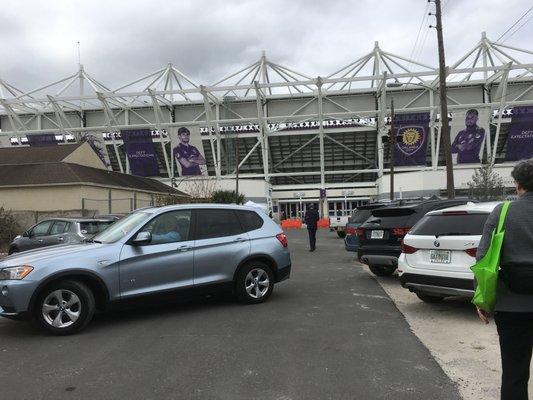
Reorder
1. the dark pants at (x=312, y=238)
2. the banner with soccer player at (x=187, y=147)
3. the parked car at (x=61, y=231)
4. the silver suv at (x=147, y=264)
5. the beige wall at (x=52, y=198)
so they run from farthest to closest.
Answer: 1. the banner with soccer player at (x=187, y=147)
2. the beige wall at (x=52, y=198)
3. the dark pants at (x=312, y=238)
4. the parked car at (x=61, y=231)
5. the silver suv at (x=147, y=264)

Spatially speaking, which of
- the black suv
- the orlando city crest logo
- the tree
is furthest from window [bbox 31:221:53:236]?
the orlando city crest logo

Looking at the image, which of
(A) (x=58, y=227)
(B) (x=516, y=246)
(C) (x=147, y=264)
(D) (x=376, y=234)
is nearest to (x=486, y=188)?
(D) (x=376, y=234)

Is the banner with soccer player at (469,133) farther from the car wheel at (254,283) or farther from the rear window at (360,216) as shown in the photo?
the car wheel at (254,283)

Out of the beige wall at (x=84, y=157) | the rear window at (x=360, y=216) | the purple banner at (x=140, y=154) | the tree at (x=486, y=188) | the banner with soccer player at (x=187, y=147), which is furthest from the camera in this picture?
the purple banner at (x=140, y=154)

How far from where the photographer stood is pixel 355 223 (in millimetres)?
15219

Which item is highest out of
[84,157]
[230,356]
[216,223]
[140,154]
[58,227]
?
[140,154]

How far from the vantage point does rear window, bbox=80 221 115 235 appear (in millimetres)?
13359

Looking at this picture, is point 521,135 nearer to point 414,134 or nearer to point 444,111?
point 414,134

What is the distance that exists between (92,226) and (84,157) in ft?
71.8

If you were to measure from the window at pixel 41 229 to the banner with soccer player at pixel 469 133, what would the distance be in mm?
45267

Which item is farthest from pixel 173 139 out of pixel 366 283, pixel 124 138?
pixel 366 283

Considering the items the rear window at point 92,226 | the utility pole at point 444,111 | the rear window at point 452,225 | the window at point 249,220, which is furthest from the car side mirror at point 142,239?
the utility pole at point 444,111

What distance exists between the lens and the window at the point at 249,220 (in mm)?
8711

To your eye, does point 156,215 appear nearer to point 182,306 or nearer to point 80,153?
point 182,306
